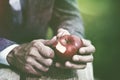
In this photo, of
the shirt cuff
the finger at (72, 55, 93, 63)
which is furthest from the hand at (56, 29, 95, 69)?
the shirt cuff

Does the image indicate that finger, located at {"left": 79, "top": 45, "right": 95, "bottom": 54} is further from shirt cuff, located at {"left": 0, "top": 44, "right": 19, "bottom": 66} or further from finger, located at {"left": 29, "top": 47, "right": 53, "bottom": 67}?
shirt cuff, located at {"left": 0, "top": 44, "right": 19, "bottom": 66}

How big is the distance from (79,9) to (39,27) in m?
0.21

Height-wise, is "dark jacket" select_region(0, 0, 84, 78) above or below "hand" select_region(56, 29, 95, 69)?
above

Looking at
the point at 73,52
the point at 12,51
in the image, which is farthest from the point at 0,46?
the point at 73,52

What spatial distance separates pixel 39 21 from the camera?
5.70 feet

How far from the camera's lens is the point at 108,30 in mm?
1890

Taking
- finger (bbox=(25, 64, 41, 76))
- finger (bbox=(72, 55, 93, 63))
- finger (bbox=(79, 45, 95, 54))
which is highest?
finger (bbox=(79, 45, 95, 54))

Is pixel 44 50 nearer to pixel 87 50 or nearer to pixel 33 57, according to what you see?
pixel 33 57

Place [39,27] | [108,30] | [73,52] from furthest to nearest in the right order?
1. [108,30]
2. [39,27]
3. [73,52]

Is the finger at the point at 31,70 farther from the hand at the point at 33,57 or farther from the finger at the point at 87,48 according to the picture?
the finger at the point at 87,48

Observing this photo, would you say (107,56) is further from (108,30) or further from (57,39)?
(57,39)

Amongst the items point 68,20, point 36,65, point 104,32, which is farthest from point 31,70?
point 104,32

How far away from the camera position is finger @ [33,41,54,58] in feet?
5.27

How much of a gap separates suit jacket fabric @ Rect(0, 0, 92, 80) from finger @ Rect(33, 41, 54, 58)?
0.07 m
